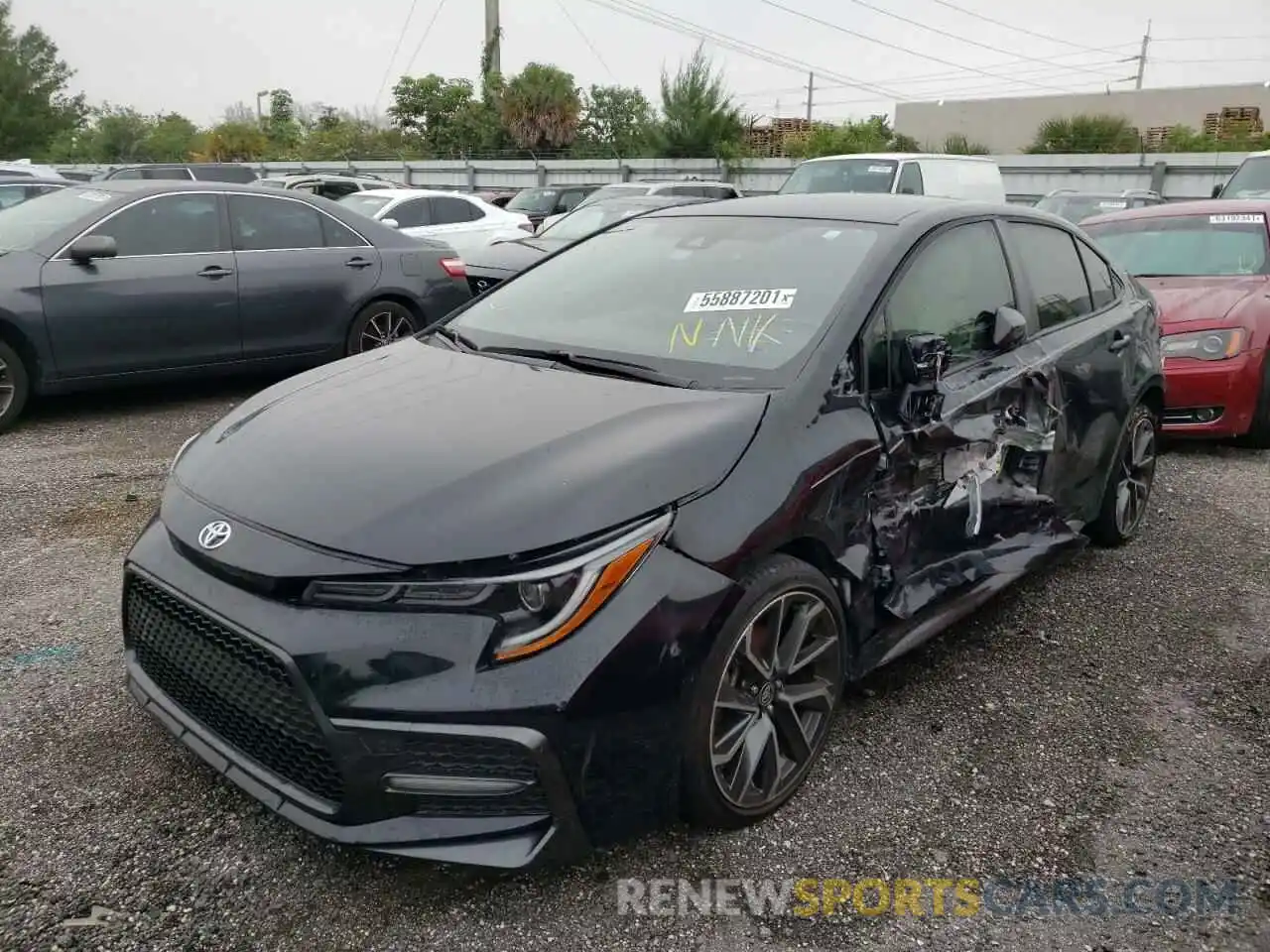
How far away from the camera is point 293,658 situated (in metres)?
2.11

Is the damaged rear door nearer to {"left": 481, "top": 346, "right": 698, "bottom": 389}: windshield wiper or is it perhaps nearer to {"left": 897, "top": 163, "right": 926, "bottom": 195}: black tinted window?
{"left": 481, "top": 346, "right": 698, "bottom": 389}: windshield wiper

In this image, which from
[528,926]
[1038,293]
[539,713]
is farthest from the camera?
[1038,293]

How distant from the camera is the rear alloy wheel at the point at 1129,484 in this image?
14.5ft

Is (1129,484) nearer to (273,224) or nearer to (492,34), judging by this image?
(273,224)

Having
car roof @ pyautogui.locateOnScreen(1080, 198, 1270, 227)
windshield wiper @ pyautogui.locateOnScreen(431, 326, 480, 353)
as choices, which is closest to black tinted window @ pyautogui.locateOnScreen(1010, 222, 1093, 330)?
windshield wiper @ pyautogui.locateOnScreen(431, 326, 480, 353)

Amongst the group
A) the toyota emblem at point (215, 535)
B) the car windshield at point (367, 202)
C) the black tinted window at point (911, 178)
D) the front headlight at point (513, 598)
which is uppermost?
the black tinted window at point (911, 178)

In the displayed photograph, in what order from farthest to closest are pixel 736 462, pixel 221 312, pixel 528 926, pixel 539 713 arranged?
1. pixel 221 312
2. pixel 736 462
3. pixel 528 926
4. pixel 539 713

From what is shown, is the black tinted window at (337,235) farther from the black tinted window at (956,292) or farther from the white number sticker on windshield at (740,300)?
the black tinted window at (956,292)

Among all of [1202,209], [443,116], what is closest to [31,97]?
[443,116]

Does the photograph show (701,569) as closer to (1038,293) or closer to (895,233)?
(895,233)

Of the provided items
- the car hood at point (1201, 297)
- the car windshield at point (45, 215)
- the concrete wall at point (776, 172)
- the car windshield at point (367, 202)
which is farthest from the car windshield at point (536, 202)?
the car hood at point (1201, 297)

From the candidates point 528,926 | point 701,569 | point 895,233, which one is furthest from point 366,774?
point 895,233

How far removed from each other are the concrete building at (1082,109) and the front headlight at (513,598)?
52.1 metres

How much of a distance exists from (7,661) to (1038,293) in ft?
12.8
